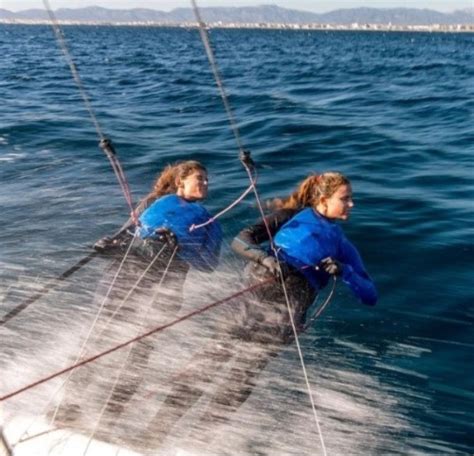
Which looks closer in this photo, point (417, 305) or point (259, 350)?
point (259, 350)

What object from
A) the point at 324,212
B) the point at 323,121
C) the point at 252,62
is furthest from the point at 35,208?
the point at 252,62

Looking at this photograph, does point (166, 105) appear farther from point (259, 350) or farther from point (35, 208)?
point (259, 350)

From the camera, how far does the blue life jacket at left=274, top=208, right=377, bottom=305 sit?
3750 mm

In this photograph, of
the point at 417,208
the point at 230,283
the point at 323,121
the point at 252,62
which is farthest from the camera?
the point at 252,62

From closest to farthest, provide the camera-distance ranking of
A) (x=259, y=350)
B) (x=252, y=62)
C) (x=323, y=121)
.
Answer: (x=259, y=350) → (x=323, y=121) → (x=252, y=62)

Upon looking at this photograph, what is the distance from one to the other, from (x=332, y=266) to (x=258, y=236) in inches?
21.2

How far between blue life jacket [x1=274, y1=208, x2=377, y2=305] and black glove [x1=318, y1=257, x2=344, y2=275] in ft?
0.30

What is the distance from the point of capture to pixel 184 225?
427 centimetres

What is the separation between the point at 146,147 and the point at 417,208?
17.4 feet

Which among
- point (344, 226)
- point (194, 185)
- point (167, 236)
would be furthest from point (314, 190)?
point (344, 226)

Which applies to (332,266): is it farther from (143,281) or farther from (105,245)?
(105,245)

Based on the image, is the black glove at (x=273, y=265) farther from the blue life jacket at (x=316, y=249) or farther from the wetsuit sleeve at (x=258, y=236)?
the blue life jacket at (x=316, y=249)

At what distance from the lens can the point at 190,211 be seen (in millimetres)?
4344

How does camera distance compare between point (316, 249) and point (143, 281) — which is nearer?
point (316, 249)
